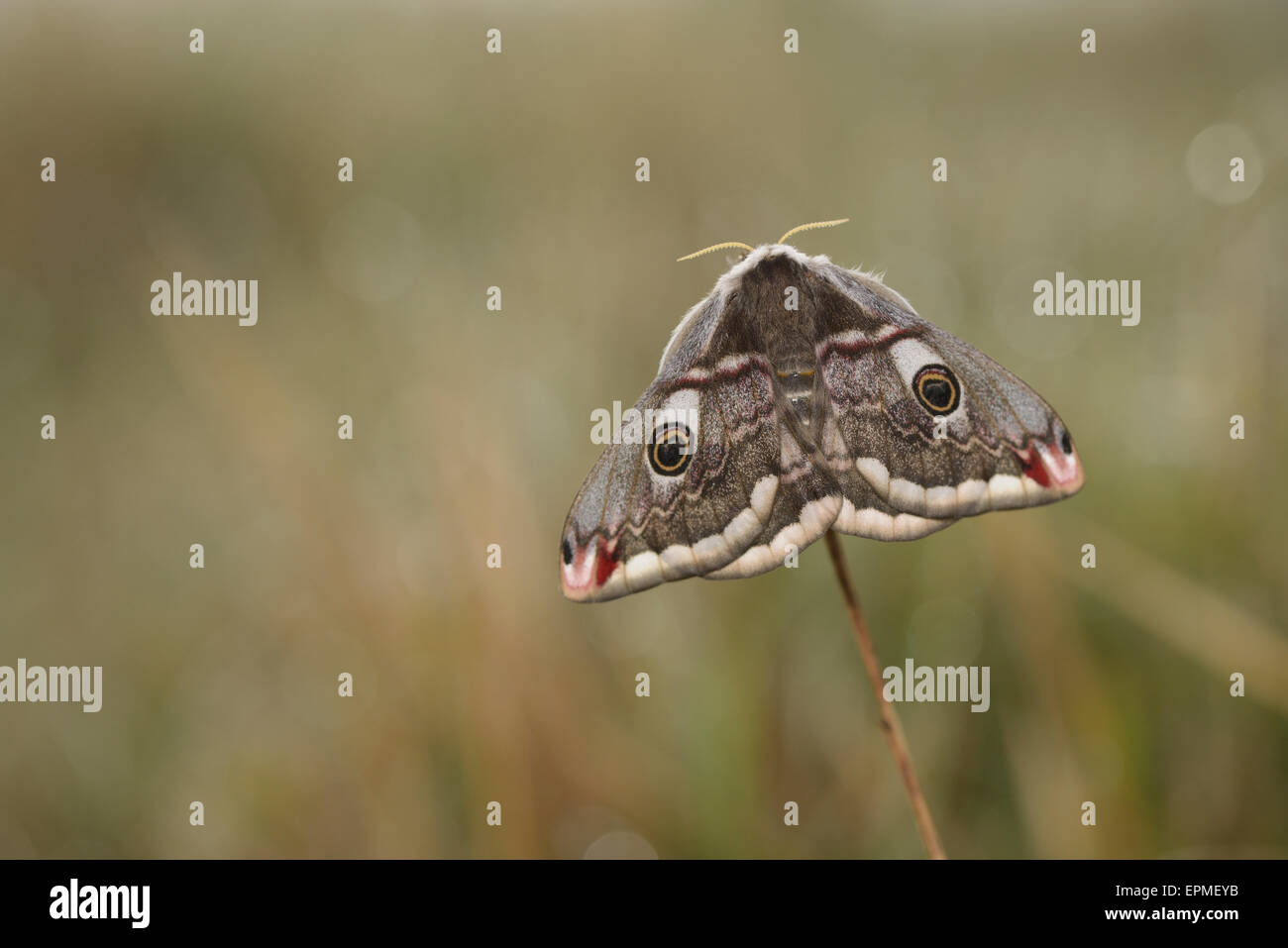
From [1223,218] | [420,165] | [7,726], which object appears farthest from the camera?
[420,165]

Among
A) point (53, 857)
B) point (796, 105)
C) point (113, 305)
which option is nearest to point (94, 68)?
point (113, 305)

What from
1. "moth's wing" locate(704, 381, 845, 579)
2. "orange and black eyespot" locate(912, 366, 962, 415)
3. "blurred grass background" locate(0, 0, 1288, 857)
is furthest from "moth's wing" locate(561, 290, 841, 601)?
"blurred grass background" locate(0, 0, 1288, 857)

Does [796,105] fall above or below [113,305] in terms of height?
above

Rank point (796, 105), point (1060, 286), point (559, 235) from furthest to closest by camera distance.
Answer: point (796, 105) → point (559, 235) → point (1060, 286)

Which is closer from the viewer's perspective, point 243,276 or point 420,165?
point 243,276

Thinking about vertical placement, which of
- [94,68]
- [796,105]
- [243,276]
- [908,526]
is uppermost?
[94,68]

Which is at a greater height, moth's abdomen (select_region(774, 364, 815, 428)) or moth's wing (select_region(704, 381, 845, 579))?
moth's abdomen (select_region(774, 364, 815, 428))

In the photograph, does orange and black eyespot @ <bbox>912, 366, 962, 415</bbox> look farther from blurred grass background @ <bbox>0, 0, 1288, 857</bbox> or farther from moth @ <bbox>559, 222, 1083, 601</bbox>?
blurred grass background @ <bbox>0, 0, 1288, 857</bbox>

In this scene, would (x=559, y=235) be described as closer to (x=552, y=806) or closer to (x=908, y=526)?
(x=552, y=806)

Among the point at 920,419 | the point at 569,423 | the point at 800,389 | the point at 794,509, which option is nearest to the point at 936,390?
the point at 920,419
